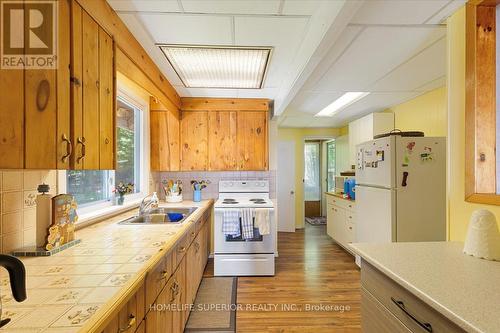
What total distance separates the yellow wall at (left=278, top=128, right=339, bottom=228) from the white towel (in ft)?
7.86

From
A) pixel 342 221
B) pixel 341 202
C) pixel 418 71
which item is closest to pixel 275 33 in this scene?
pixel 418 71

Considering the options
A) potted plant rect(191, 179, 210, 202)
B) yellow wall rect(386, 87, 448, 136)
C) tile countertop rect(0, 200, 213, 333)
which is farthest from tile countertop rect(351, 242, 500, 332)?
potted plant rect(191, 179, 210, 202)

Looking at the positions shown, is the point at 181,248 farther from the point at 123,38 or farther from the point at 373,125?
the point at 373,125

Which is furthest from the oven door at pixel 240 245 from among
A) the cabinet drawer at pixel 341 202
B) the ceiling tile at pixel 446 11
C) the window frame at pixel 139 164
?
the ceiling tile at pixel 446 11

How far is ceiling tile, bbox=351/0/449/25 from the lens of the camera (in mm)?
1230

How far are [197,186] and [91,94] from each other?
212 centimetres

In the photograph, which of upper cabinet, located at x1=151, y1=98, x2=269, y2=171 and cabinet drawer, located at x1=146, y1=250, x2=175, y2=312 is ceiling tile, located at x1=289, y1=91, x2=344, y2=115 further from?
cabinet drawer, located at x1=146, y1=250, x2=175, y2=312

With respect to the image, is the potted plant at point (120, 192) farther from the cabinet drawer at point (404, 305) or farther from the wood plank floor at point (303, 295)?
the cabinet drawer at point (404, 305)

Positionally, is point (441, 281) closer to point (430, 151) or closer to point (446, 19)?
point (446, 19)

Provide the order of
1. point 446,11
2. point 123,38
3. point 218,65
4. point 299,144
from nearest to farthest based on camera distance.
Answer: point 446,11 → point 123,38 → point 218,65 → point 299,144

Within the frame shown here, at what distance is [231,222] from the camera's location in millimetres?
2650

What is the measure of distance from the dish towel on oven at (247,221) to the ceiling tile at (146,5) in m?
1.98

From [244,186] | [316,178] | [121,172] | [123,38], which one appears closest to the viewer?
[123,38]

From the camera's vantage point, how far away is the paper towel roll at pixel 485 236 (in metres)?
0.96
